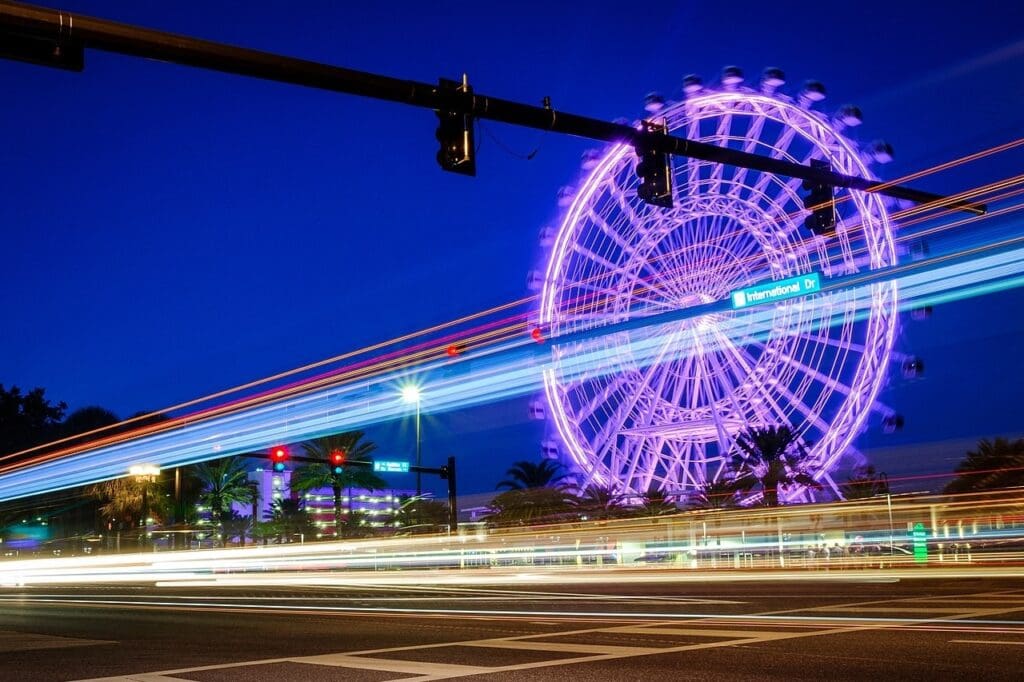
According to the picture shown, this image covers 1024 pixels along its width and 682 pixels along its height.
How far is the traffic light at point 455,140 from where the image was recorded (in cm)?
1073

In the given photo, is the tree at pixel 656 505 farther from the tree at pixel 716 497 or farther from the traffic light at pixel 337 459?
the traffic light at pixel 337 459

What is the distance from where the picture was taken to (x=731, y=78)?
34.4m

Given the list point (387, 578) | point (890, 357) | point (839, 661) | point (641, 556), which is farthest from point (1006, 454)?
point (839, 661)

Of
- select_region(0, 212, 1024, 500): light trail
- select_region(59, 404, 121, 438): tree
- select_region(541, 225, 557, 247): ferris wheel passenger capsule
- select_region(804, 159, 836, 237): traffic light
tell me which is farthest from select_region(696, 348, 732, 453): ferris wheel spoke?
select_region(59, 404, 121, 438): tree

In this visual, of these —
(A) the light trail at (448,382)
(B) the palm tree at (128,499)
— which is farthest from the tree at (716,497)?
(B) the palm tree at (128,499)

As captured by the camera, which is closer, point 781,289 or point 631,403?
point 781,289

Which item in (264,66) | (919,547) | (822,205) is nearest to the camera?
(264,66)

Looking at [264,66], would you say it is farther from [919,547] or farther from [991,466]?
[991,466]

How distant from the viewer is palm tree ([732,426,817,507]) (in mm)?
46375

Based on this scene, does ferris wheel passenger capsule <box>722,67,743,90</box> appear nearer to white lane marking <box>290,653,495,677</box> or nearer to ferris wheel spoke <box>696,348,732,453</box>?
ferris wheel spoke <box>696,348,732,453</box>

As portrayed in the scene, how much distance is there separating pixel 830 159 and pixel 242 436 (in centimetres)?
2395

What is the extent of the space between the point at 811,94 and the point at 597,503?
24.6 meters

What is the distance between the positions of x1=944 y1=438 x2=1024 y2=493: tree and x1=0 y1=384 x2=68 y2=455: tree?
65243 mm

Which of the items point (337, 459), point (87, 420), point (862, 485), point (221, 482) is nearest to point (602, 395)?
point (337, 459)
